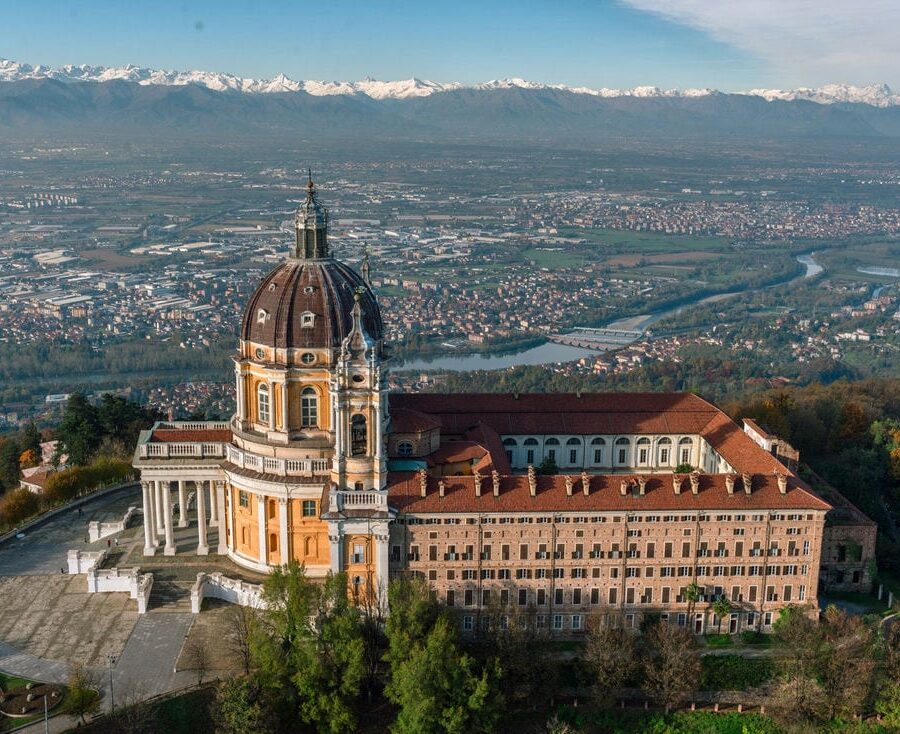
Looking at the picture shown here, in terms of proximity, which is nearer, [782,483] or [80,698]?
[80,698]

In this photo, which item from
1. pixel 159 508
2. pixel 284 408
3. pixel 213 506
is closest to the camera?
pixel 284 408

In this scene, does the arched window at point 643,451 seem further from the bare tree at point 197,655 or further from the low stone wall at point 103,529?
the low stone wall at point 103,529

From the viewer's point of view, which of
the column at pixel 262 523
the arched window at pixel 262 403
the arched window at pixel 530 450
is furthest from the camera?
the arched window at pixel 530 450

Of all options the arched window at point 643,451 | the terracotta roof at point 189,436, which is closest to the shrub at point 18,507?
A: the terracotta roof at point 189,436

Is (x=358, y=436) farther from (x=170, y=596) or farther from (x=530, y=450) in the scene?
(x=530, y=450)

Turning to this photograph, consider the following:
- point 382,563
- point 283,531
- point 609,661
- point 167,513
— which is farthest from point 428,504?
point 167,513

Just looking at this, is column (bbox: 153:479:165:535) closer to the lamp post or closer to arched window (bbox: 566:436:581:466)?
the lamp post
